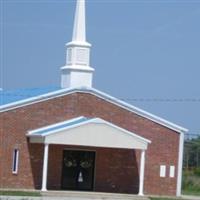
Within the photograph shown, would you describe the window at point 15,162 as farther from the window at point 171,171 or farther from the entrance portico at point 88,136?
the window at point 171,171

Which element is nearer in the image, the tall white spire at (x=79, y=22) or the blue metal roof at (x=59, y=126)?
the blue metal roof at (x=59, y=126)

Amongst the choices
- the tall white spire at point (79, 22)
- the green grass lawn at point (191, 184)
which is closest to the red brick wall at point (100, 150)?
the green grass lawn at point (191, 184)

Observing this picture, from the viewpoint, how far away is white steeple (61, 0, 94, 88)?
48969 mm

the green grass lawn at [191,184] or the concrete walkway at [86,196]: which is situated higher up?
the green grass lawn at [191,184]

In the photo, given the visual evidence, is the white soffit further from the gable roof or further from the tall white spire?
the tall white spire

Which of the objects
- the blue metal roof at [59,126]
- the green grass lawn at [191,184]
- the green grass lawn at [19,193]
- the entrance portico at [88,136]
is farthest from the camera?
the green grass lawn at [191,184]

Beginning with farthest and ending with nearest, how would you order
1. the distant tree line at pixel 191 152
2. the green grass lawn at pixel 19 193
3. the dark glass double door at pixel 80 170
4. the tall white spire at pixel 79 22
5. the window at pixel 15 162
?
the distant tree line at pixel 191 152 < the tall white spire at pixel 79 22 < the dark glass double door at pixel 80 170 < the window at pixel 15 162 < the green grass lawn at pixel 19 193

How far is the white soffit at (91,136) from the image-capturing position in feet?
142

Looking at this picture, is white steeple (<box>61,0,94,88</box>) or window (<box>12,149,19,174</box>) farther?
white steeple (<box>61,0,94,88</box>)

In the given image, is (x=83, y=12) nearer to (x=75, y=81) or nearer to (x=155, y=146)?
(x=75, y=81)

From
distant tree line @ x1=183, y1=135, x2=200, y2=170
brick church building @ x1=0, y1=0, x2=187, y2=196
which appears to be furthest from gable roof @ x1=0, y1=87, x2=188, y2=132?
distant tree line @ x1=183, y1=135, x2=200, y2=170

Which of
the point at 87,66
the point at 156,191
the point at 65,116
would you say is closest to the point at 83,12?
the point at 87,66

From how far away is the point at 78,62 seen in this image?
49.2 m

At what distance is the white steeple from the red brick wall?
10.1ft
